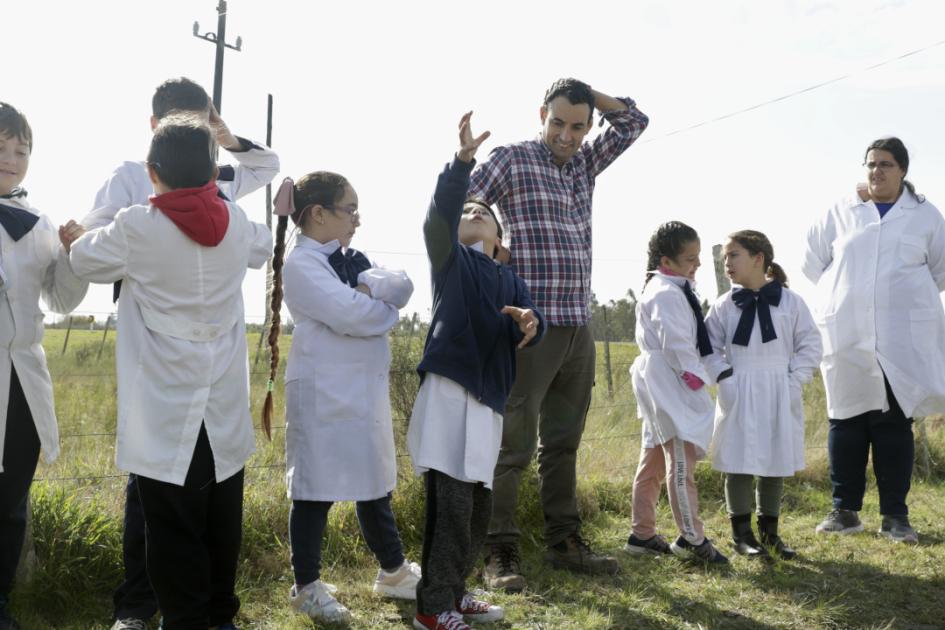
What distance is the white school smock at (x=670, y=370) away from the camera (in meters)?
3.89

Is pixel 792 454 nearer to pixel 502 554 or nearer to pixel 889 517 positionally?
pixel 889 517

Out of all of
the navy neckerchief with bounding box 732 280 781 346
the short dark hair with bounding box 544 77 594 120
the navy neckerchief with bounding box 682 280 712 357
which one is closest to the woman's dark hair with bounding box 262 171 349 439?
the short dark hair with bounding box 544 77 594 120

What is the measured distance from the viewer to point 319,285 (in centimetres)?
301

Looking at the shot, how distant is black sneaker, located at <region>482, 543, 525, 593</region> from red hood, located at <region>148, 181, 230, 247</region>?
5.92 ft

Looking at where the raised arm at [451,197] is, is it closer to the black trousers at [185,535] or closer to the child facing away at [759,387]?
the black trousers at [185,535]

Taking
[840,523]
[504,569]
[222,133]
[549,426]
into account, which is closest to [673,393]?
[549,426]

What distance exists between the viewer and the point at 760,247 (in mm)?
4246

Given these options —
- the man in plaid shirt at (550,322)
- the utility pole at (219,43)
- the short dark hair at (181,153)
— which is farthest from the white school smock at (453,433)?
the utility pole at (219,43)

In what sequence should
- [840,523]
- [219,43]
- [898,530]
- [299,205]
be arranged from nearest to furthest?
1. [299,205]
2. [898,530]
3. [840,523]
4. [219,43]

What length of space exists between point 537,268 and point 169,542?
1.87 meters

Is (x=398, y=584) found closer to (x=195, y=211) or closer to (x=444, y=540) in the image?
(x=444, y=540)

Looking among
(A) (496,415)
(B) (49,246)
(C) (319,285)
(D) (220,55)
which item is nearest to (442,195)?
(C) (319,285)

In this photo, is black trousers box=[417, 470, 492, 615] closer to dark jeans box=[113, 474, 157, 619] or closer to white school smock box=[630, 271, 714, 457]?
dark jeans box=[113, 474, 157, 619]

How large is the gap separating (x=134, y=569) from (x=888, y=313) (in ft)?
12.9
